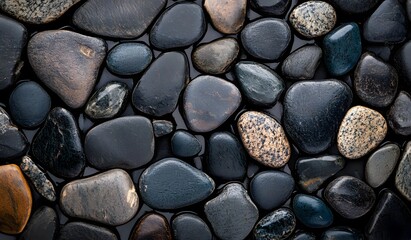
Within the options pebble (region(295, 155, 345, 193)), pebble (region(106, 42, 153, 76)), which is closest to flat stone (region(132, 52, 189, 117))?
pebble (region(106, 42, 153, 76))

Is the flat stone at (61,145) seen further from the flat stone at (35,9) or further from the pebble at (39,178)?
the flat stone at (35,9)

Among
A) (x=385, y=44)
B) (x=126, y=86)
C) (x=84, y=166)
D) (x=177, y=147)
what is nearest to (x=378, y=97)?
(x=385, y=44)

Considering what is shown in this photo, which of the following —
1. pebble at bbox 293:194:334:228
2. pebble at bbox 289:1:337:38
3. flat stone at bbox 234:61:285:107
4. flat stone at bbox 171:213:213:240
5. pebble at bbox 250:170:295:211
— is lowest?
flat stone at bbox 171:213:213:240

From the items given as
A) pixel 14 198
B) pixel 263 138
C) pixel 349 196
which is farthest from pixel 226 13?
pixel 14 198

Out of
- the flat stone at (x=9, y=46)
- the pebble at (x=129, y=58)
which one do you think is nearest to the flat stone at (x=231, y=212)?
the pebble at (x=129, y=58)

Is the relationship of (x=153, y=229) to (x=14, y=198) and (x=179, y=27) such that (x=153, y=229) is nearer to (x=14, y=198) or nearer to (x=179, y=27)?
(x=14, y=198)

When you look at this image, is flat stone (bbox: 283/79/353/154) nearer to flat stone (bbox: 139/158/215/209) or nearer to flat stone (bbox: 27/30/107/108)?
flat stone (bbox: 139/158/215/209)
